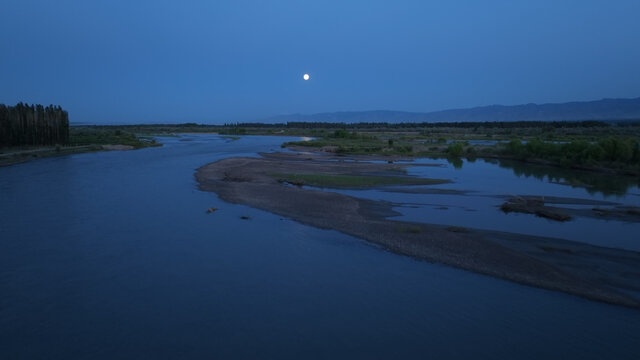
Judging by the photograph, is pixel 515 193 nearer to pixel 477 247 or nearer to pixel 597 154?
pixel 477 247

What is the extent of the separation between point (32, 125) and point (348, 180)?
39841 mm

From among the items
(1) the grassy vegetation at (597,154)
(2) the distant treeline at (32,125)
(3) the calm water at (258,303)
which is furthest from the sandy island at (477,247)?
(2) the distant treeline at (32,125)

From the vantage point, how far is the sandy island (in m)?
12.1

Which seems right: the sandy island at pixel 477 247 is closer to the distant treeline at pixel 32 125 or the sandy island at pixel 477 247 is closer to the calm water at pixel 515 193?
the calm water at pixel 515 193

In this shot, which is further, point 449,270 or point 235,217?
point 235,217

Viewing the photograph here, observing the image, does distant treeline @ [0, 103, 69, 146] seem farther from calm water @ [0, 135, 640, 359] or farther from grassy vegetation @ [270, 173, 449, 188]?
calm water @ [0, 135, 640, 359]

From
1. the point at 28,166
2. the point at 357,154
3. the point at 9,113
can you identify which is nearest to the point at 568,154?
the point at 357,154

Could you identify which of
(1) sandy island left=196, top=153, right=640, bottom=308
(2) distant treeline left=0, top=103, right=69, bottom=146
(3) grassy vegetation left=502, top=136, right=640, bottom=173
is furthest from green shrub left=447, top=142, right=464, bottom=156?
(2) distant treeline left=0, top=103, right=69, bottom=146

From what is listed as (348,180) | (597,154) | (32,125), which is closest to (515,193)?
(348,180)

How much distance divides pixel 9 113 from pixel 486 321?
51478 mm

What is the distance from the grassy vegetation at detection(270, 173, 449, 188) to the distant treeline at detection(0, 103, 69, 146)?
3208 centimetres

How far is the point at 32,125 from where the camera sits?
49656 millimetres

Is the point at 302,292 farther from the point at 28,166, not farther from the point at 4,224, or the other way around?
the point at 28,166

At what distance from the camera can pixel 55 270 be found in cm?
1285
